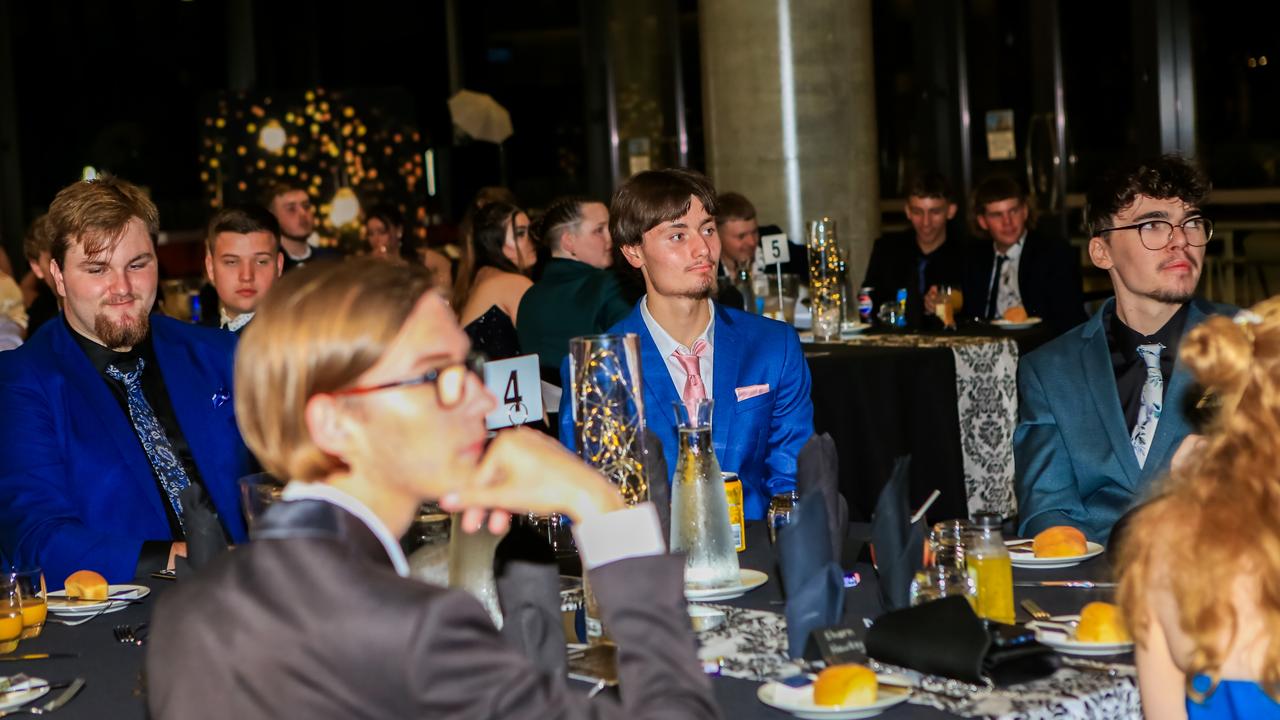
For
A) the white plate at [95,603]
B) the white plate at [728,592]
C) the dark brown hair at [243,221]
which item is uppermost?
the dark brown hair at [243,221]

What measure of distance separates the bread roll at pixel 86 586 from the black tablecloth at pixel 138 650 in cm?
6

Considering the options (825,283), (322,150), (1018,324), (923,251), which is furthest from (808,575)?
(322,150)

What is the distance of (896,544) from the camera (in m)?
2.12

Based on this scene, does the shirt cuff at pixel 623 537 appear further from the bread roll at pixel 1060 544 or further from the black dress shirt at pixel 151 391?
the black dress shirt at pixel 151 391

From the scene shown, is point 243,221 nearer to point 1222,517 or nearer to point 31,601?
point 31,601

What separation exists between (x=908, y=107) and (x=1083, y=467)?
8343 mm

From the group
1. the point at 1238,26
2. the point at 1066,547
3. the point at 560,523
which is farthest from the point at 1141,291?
the point at 1238,26

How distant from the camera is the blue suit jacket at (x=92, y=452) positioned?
112 inches

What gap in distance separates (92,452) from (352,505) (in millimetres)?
1872

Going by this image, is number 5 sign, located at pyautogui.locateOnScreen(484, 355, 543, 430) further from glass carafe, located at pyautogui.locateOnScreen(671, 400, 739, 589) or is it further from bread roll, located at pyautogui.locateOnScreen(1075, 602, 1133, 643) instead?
bread roll, located at pyautogui.locateOnScreen(1075, 602, 1133, 643)

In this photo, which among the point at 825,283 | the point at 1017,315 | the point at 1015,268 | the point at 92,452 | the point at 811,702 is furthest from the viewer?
the point at 1015,268

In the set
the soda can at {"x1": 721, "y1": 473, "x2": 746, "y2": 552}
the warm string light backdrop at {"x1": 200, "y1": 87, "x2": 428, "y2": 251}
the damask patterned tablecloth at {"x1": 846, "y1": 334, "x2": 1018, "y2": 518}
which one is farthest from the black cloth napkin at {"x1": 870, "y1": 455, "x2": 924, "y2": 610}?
the warm string light backdrop at {"x1": 200, "y1": 87, "x2": 428, "y2": 251}

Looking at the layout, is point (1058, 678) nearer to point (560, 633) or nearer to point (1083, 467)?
point (560, 633)

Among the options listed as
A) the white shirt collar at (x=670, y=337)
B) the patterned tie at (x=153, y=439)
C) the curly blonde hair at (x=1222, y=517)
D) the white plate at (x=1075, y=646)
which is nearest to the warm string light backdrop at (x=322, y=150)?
the white shirt collar at (x=670, y=337)
